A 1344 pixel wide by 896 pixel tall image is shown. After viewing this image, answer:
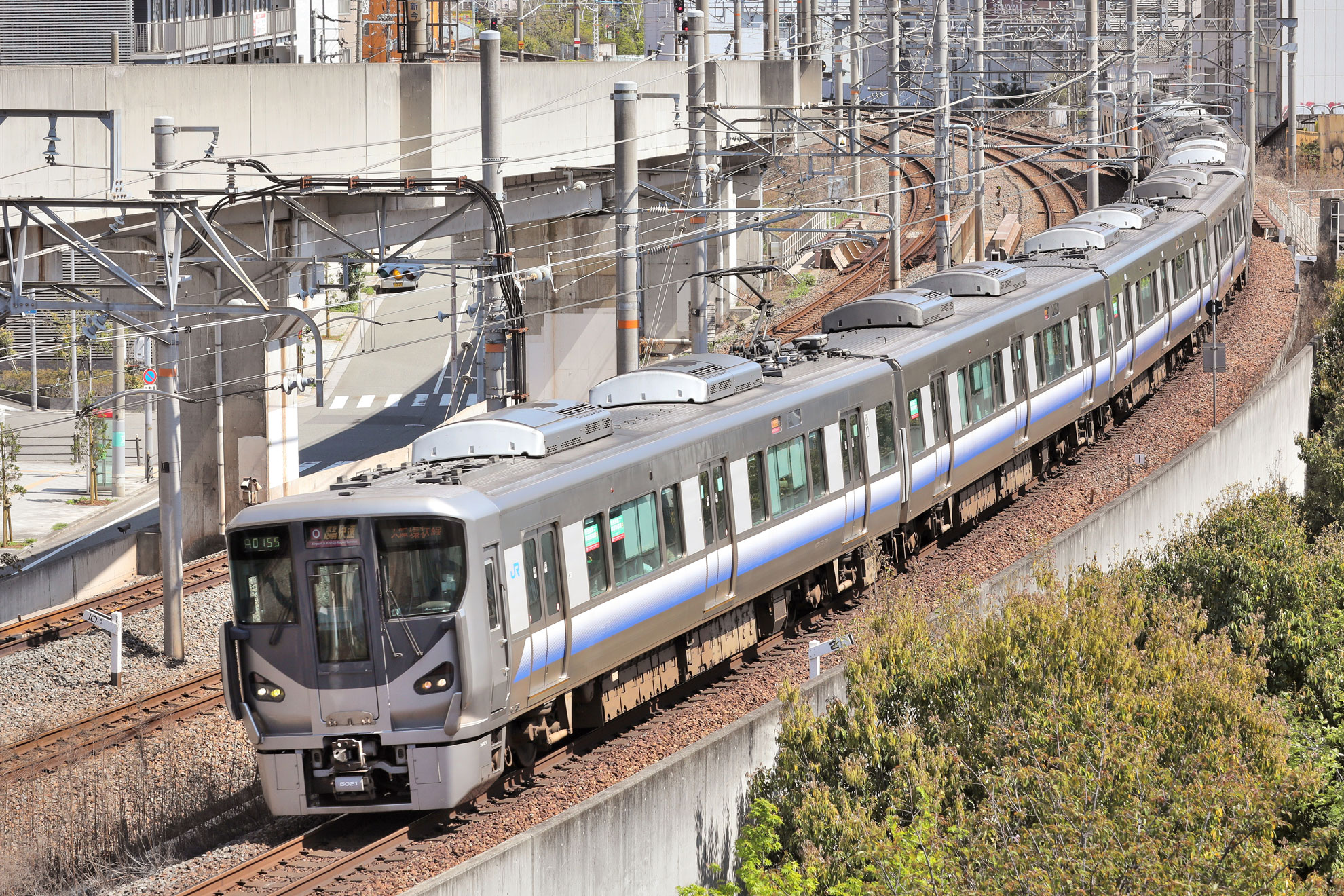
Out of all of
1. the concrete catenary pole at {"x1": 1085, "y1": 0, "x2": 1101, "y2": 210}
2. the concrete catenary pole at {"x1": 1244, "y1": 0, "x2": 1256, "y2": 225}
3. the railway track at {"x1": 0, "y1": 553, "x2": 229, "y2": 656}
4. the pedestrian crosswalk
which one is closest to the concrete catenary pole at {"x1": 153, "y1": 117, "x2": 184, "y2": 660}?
the railway track at {"x1": 0, "y1": 553, "x2": 229, "y2": 656}

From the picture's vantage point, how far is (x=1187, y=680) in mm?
11914

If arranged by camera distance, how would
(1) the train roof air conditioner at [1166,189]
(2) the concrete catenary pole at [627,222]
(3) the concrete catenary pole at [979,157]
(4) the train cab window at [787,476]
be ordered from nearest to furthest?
(4) the train cab window at [787,476] < (2) the concrete catenary pole at [627,222] < (3) the concrete catenary pole at [979,157] < (1) the train roof air conditioner at [1166,189]

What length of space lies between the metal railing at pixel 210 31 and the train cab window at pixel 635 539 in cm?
2610

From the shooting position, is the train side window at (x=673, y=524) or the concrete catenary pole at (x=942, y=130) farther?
the concrete catenary pole at (x=942, y=130)

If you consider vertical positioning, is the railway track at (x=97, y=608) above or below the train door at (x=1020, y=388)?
below

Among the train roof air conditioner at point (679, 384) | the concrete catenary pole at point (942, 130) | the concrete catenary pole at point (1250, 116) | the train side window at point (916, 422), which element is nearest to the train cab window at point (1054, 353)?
the concrete catenary pole at point (942, 130)

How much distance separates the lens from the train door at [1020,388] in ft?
68.2

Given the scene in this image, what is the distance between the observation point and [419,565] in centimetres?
1119

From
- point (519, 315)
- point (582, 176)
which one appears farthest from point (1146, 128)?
point (519, 315)

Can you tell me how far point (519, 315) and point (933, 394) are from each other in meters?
4.84

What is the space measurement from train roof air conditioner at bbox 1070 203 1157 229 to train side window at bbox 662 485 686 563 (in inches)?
644

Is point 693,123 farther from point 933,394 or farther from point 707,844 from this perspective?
point 707,844

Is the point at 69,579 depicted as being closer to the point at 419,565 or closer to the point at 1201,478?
the point at 419,565

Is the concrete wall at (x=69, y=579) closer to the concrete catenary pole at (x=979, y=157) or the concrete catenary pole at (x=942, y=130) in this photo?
the concrete catenary pole at (x=942, y=130)
